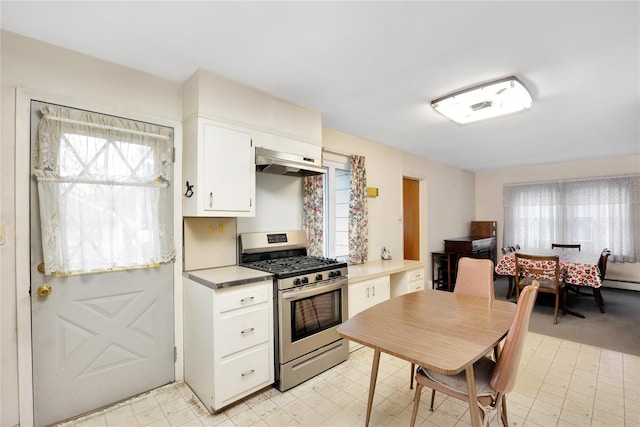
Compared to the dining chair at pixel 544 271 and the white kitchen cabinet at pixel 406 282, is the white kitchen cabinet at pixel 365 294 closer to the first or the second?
the white kitchen cabinet at pixel 406 282

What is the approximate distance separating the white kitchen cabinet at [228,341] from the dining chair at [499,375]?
1.14 metres

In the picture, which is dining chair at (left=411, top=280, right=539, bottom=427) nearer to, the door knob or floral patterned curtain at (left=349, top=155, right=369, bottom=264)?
floral patterned curtain at (left=349, top=155, right=369, bottom=264)

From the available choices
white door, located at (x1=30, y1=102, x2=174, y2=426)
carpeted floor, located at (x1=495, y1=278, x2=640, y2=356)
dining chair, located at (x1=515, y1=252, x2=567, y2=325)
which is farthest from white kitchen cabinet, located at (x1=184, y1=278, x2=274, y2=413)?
dining chair, located at (x1=515, y1=252, x2=567, y2=325)

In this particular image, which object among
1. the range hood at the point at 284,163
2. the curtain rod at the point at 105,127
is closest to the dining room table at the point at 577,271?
the range hood at the point at 284,163

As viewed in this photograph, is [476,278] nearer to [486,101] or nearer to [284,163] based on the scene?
[486,101]

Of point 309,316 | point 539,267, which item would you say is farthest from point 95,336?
point 539,267

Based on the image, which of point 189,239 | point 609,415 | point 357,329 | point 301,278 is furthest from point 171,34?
point 609,415

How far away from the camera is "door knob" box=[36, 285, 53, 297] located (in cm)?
186

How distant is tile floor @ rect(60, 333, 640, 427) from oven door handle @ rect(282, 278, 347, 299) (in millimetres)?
Result: 719

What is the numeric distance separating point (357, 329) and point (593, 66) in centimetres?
250

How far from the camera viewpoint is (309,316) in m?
2.49

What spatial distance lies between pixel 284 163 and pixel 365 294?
5.17 feet

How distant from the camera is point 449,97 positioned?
262 cm

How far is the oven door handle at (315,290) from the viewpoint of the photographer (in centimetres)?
232
